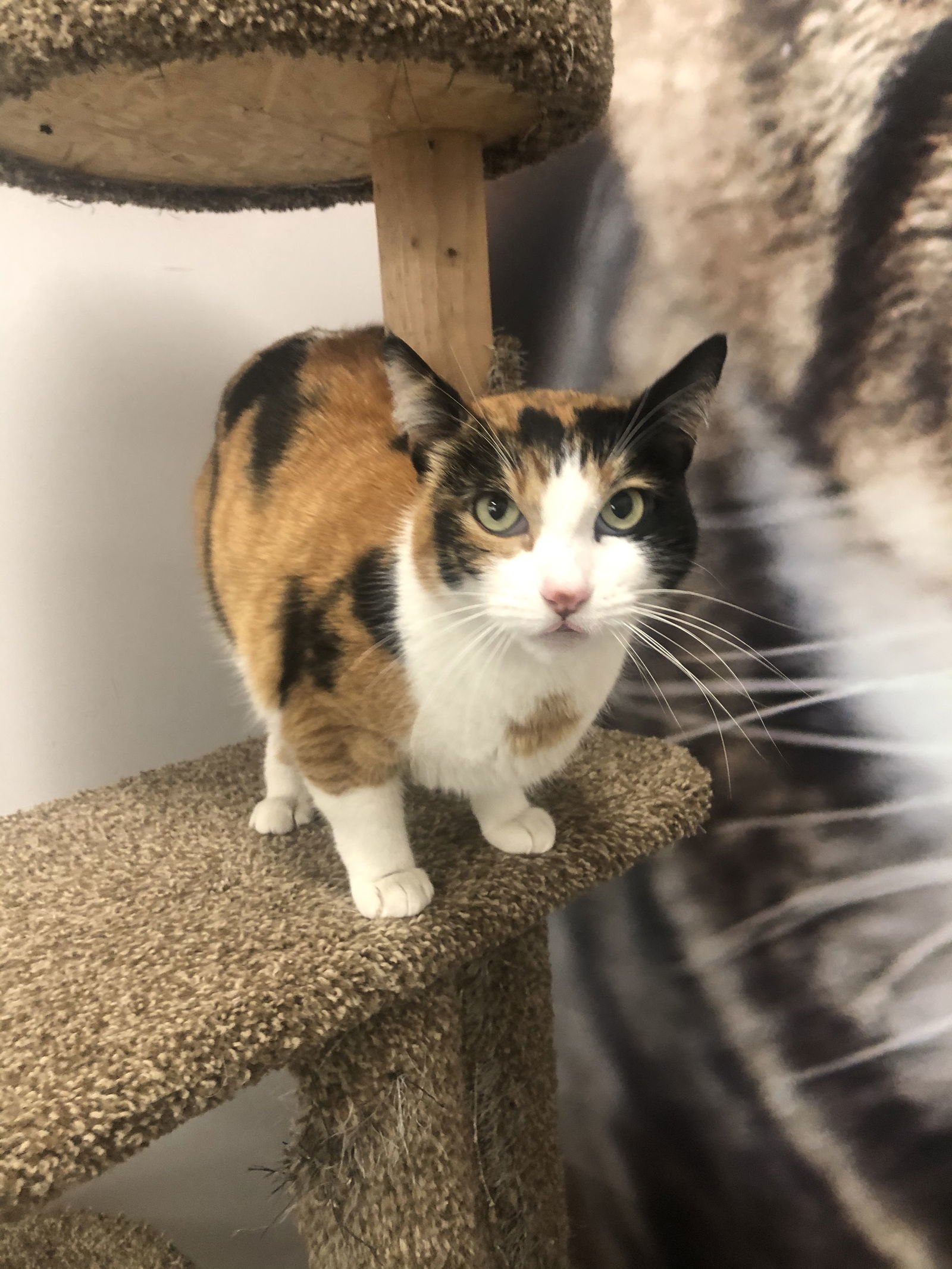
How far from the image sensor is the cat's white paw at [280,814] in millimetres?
822

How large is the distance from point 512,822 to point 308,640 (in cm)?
25

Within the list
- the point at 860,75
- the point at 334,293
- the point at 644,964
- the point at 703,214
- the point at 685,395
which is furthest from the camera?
the point at 334,293

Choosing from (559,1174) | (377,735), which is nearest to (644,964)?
(559,1174)

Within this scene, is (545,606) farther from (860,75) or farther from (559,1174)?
(559,1174)

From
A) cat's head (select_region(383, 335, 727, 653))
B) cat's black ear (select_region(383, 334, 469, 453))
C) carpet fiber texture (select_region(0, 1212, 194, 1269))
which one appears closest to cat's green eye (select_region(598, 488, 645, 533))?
cat's head (select_region(383, 335, 727, 653))

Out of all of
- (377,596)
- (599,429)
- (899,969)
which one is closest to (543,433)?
(599,429)

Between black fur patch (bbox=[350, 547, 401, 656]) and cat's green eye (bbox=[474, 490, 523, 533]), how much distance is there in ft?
0.33

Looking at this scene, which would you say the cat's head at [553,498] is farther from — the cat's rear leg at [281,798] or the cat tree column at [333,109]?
the cat's rear leg at [281,798]

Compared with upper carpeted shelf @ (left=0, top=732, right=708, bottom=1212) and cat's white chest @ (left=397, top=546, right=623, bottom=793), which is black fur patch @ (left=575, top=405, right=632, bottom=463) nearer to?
cat's white chest @ (left=397, top=546, right=623, bottom=793)

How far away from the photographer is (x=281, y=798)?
2.80ft

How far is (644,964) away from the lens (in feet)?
3.47

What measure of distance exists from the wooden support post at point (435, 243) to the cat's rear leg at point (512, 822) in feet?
1.27

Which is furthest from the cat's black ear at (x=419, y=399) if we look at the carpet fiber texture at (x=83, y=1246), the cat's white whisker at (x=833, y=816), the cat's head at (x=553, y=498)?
the carpet fiber texture at (x=83, y=1246)

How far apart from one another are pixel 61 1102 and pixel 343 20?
667 millimetres
